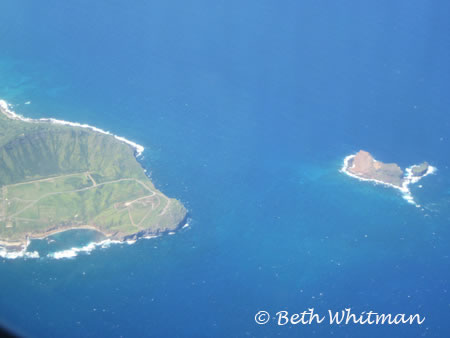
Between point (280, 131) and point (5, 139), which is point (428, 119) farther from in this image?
point (5, 139)

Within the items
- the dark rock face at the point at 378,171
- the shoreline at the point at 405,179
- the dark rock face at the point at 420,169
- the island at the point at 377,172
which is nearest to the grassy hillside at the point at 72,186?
the shoreline at the point at 405,179

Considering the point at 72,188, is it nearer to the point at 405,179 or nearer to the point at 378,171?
the point at 378,171

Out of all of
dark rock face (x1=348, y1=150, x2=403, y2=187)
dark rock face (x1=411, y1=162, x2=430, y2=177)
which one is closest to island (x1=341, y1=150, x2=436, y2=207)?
dark rock face (x1=348, y1=150, x2=403, y2=187)

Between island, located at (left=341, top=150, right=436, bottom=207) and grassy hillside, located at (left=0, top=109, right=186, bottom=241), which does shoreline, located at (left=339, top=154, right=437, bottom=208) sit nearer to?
island, located at (left=341, top=150, right=436, bottom=207)

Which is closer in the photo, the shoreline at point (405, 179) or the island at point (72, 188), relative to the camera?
the island at point (72, 188)

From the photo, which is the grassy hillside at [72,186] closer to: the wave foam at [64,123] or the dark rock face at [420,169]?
the wave foam at [64,123]

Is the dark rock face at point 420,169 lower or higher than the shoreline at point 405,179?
higher

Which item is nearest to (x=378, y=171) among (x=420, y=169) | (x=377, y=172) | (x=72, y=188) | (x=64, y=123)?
(x=377, y=172)
